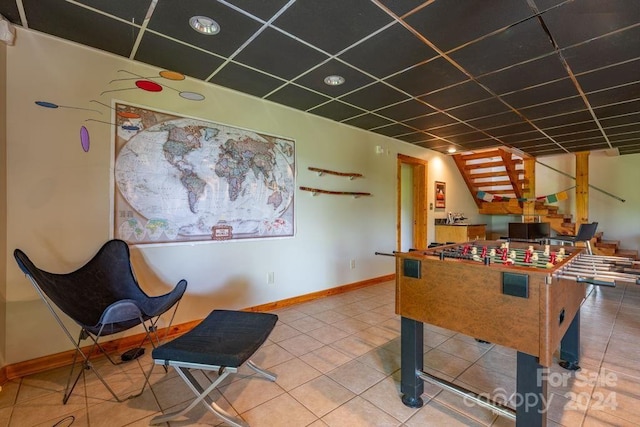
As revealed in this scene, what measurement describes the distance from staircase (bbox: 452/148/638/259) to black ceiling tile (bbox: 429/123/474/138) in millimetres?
1678

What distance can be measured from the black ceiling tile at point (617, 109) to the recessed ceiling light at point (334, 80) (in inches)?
115

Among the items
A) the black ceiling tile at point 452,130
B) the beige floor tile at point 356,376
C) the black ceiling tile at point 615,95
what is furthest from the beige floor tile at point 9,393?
the black ceiling tile at point 615,95

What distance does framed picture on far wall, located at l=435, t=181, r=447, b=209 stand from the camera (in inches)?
225

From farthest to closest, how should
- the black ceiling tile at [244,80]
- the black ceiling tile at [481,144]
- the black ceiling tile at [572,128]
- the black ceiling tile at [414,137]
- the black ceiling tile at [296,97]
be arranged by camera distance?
the black ceiling tile at [481,144] → the black ceiling tile at [414,137] → the black ceiling tile at [572,128] → the black ceiling tile at [296,97] → the black ceiling tile at [244,80]

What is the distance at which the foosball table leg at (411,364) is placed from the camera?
1700 mm

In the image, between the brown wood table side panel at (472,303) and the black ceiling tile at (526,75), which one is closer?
the brown wood table side panel at (472,303)

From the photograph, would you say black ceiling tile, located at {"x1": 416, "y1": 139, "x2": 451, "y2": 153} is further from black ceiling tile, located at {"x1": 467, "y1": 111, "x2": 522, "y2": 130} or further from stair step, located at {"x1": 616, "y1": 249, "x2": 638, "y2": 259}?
stair step, located at {"x1": 616, "y1": 249, "x2": 638, "y2": 259}

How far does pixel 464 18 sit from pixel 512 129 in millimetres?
2879

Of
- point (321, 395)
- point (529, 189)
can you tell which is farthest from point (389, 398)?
point (529, 189)

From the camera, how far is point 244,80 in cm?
273

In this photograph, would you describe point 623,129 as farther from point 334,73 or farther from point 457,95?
point 334,73

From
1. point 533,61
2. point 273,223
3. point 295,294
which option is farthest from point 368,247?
point 533,61

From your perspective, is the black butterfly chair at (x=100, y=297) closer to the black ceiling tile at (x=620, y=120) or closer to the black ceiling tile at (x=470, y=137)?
the black ceiling tile at (x=470, y=137)

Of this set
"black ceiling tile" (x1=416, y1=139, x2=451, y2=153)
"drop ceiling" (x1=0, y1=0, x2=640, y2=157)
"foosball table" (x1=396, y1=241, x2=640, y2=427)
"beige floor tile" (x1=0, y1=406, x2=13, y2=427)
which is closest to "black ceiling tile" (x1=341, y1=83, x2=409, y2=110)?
"drop ceiling" (x1=0, y1=0, x2=640, y2=157)
